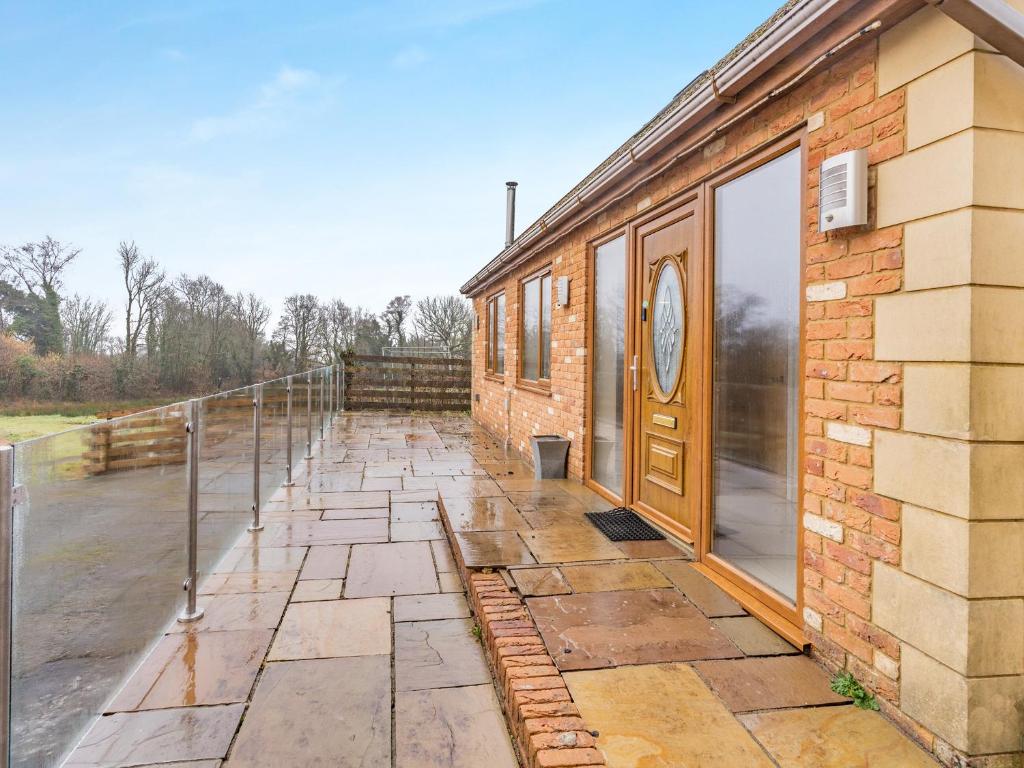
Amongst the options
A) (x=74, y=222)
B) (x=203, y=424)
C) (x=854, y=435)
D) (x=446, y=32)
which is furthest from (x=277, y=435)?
(x=74, y=222)

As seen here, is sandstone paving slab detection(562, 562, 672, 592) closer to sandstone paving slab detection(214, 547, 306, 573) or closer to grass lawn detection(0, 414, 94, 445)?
sandstone paving slab detection(214, 547, 306, 573)

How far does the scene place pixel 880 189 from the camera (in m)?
2.03

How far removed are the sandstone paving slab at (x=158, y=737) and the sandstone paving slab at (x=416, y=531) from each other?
2057mm

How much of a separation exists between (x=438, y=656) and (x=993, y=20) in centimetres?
274

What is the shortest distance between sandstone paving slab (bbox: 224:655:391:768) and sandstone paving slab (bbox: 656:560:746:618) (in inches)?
55.8

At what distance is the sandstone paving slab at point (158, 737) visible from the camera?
1.87 metres

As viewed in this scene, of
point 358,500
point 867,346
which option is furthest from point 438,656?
point 358,500

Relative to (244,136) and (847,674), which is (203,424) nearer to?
(847,674)

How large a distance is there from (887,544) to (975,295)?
81cm

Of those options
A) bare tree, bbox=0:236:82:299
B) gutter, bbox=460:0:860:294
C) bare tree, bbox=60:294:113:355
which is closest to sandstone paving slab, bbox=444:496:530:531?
gutter, bbox=460:0:860:294

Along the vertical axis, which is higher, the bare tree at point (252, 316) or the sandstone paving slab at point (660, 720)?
the bare tree at point (252, 316)

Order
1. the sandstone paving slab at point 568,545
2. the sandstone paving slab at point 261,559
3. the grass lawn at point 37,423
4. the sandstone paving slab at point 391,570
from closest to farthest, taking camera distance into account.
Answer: the sandstone paving slab at point 391,570 < the sandstone paving slab at point 568,545 < the sandstone paving slab at point 261,559 < the grass lawn at point 37,423

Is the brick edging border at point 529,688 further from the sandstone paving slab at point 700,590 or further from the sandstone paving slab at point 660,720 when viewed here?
the sandstone paving slab at point 700,590

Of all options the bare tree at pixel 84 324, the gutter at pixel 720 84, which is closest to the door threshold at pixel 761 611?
the gutter at pixel 720 84
